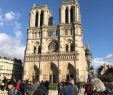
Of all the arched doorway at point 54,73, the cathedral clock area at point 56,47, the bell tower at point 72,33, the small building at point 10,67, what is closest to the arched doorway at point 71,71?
the cathedral clock area at point 56,47

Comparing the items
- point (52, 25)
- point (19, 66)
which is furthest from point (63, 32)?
point (19, 66)

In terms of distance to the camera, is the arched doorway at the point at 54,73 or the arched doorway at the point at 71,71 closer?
the arched doorway at the point at 71,71

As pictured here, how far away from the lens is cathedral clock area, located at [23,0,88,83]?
54.4 metres

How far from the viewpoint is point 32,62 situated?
57.1 metres

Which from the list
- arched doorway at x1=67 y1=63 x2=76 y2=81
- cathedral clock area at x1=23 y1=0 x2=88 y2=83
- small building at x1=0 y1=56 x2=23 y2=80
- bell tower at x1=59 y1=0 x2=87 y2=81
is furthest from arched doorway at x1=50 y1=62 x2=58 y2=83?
small building at x1=0 y1=56 x2=23 y2=80

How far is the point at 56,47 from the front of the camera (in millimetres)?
58344

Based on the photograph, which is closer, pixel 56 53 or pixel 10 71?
pixel 56 53

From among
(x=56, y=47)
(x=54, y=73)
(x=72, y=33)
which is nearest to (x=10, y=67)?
(x=56, y=47)

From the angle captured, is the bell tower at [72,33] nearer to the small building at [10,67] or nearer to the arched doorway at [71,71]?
the arched doorway at [71,71]

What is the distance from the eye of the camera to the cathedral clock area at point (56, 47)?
54.4 meters

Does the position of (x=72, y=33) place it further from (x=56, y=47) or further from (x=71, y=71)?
(x=71, y=71)

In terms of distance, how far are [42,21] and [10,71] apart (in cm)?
2089

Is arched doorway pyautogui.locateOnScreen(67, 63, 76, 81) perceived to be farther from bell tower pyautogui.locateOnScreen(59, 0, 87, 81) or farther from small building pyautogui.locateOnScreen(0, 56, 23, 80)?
small building pyautogui.locateOnScreen(0, 56, 23, 80)

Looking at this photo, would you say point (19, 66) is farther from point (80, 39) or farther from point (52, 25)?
point (80, 39)
